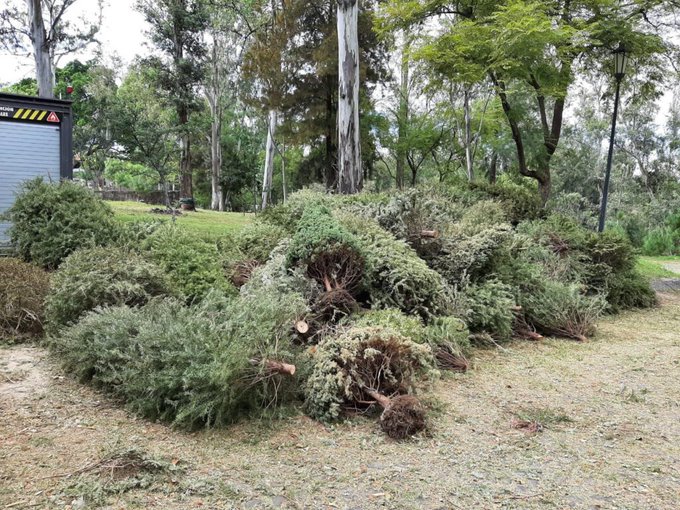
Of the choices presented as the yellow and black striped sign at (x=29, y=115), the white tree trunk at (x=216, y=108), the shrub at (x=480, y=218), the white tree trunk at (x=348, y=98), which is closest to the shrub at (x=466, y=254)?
the shrub at (x=480, y=218)

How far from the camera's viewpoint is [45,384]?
3717 mm

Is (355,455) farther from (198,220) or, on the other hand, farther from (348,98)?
(198,220)

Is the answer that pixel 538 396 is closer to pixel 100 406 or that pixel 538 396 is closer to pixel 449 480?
pixel 449 480

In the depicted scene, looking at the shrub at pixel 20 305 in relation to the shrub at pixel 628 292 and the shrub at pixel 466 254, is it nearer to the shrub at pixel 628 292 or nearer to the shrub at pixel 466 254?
the shrub at pixel 466 254

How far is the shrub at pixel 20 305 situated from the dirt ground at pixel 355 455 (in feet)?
1.60

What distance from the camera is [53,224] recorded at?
608 centimetres

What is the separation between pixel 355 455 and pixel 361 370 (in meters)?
Result: 0.78

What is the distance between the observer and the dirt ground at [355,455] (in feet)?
8.06

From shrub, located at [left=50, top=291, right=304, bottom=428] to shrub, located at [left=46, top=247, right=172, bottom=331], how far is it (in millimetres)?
400

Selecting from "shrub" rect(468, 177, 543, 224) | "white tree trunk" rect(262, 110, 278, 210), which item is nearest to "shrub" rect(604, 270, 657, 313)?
"shrub" rect(468, 177, 543, 224)

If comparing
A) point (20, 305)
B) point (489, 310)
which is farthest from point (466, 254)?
point (20, 305)

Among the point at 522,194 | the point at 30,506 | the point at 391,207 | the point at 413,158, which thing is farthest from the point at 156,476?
the point at 413,158

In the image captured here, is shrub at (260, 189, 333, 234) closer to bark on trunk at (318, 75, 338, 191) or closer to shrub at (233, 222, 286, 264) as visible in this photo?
shrub at (233, 222, 286, 264)

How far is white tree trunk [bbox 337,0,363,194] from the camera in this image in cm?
1012
